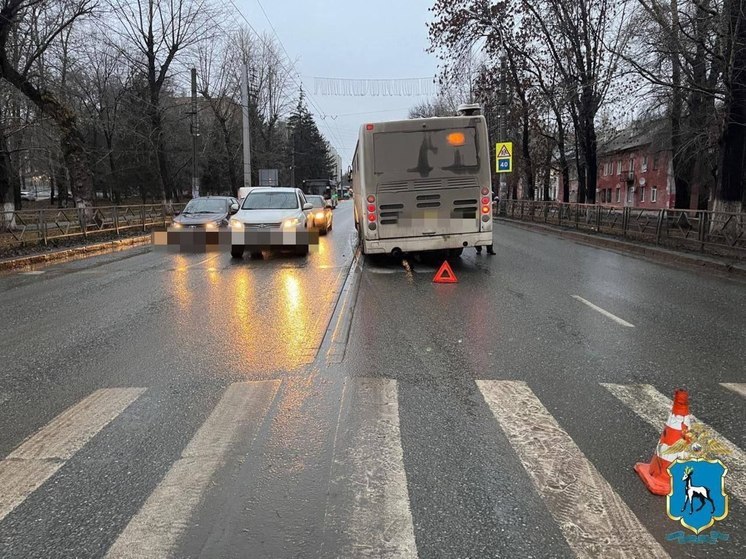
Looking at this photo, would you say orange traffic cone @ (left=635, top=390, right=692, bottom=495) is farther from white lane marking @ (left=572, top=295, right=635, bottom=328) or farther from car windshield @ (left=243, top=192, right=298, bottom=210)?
car windshield @ (left=243, top=192, right=298, bottom=210)

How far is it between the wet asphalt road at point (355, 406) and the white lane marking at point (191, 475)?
0.08ft

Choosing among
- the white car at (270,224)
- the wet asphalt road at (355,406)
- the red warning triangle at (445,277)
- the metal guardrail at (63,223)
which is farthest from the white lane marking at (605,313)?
the metal guardrail at (63,223)

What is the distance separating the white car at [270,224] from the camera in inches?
580

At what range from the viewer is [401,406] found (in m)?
4.56

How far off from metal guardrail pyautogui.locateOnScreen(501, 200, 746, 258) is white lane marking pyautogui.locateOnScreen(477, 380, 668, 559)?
36.5 feet

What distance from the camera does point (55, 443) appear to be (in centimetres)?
392

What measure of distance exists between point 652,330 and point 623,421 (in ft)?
10.8

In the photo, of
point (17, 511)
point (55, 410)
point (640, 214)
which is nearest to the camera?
point (17, 511)

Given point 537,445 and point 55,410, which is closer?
point 537,445

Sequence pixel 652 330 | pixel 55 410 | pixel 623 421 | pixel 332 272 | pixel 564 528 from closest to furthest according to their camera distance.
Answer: pixel 564 528 → pixel 623 421 → pixel 55 410 → pixel 652 330 → pixel 332 272

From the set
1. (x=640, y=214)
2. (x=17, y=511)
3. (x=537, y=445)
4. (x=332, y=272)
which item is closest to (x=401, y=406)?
(x=537, y=445)

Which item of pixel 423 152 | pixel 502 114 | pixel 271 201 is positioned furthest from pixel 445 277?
pixel 502 114

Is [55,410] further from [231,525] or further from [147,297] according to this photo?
[147,297]

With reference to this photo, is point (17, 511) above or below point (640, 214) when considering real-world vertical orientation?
below
